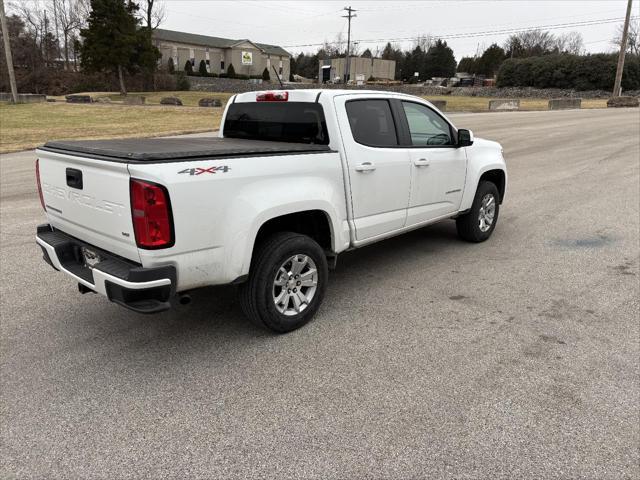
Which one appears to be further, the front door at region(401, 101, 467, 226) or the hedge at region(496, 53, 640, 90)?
the hedge at region(496, 53, 640, 90)

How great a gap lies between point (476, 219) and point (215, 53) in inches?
3725

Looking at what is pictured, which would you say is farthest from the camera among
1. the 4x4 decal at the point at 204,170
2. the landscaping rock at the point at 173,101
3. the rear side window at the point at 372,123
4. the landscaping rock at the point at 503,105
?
the landscaping rock at the point at 503,105

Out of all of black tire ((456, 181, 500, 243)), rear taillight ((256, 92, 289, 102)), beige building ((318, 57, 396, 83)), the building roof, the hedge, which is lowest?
black tire ((456, 181, 500, 243))

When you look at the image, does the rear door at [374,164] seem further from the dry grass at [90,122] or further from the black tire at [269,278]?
the dry grass at [90,122]

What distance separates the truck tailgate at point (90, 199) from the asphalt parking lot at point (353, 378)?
887 millimetres

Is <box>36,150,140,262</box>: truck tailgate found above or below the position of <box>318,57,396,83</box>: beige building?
below

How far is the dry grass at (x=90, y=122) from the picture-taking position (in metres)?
18.6

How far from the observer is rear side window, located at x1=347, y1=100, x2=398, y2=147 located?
445 centimetres

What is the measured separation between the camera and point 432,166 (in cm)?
520

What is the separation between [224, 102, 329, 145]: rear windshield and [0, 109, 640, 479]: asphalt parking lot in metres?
1.50

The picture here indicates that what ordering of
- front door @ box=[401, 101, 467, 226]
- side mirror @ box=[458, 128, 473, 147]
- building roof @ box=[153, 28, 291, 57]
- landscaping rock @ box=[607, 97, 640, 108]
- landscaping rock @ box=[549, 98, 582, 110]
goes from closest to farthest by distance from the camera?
front door @ box=[401, 101, 467, 226]
side mirror @ box=[458, 128, 473, 147]
landscaping rock @ box=[549, 98, 582, 110]
landscaping rock @ box=[607, 97, 640, 108]
building roof @ box=[153, 28, 291, 57]

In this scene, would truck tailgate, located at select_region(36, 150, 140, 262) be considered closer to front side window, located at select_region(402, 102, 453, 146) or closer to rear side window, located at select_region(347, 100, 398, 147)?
rear side window, located at select_region(347, 100, 398, 147)

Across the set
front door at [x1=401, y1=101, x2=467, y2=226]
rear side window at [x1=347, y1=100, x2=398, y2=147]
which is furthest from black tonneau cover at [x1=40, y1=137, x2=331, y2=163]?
front door at [x1=401, y1=101, x2=467, y2=226]

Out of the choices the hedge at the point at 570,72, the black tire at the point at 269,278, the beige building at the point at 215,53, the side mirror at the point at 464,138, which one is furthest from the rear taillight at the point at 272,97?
the beige building at the point at 215,53
